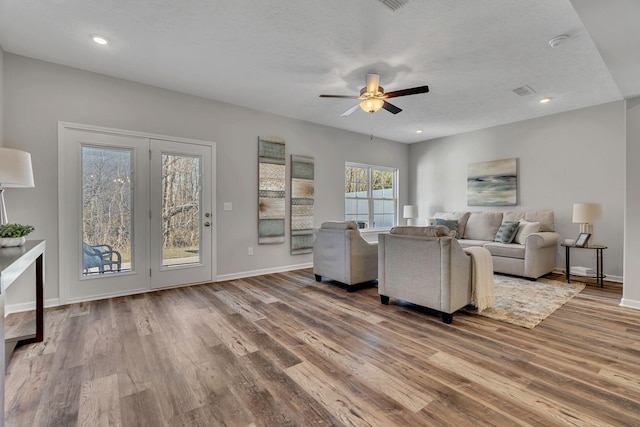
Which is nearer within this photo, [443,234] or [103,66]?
[443,234]

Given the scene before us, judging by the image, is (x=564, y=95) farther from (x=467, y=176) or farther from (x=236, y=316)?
(x=236, y=316)

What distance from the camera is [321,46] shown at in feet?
9.56

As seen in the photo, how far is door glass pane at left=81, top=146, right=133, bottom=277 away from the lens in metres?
3.49

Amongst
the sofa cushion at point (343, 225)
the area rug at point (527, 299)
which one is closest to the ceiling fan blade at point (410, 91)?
the sofa cushion at point (343, 225)

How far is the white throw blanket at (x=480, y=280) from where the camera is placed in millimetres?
2957

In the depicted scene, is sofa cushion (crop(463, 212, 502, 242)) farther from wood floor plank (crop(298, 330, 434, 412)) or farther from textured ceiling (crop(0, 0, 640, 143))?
wood floor plank (crop(298, 330, 434, 412))

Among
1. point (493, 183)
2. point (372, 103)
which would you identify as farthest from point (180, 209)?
point (493, 183)

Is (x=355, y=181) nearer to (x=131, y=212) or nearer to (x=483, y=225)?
(x=483, y=225)

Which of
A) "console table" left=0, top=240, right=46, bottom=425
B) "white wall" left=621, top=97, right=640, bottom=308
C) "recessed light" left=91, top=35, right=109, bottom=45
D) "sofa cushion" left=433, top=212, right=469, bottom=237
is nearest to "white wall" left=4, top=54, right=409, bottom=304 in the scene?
"recessed light" left=91, top=35, right=109, bottom=45

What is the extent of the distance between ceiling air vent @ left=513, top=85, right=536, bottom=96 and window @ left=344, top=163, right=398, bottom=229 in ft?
10.1

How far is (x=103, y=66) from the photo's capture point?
Result: 132 inches

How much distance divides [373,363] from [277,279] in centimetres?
266

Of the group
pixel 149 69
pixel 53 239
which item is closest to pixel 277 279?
pixel 53 239

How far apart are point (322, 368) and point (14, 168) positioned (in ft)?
9.02
